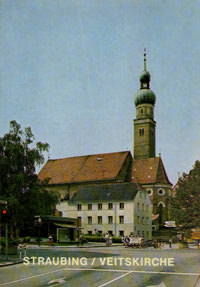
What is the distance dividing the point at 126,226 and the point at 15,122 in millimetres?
28758

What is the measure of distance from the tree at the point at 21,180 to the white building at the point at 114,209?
2166cm

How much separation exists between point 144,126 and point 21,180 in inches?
2198

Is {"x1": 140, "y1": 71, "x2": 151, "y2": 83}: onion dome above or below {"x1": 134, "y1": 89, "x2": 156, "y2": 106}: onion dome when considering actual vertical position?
Answer: above

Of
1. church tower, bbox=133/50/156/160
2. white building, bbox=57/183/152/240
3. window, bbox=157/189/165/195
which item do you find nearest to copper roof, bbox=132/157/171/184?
window, bbox=157/189/165/195

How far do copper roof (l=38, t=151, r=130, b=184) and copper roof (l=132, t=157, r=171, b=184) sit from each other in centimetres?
348

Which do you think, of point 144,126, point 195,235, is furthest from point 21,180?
point 144,126

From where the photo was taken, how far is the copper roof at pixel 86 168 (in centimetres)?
7720

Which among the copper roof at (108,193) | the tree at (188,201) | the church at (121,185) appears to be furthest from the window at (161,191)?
the tree at (188,201)

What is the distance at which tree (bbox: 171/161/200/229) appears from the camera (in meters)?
54.9

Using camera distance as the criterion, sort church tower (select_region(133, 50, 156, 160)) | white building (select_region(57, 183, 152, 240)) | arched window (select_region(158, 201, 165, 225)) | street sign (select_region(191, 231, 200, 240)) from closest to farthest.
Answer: street sign (select_region(191, 231, 200, 240)), white building (select_region(57, 183, 152, 240)), arched window (select_region(158, 201, 165, 225)), church tower (select_region(133, 50, 156, 160))

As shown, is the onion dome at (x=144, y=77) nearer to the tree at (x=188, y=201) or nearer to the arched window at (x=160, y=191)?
the arched window at (x=160, y=191)

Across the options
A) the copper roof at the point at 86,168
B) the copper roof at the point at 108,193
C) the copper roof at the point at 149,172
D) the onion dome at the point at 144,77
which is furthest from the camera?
the onion dome at the point at 144,77

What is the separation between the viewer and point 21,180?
38.9 m

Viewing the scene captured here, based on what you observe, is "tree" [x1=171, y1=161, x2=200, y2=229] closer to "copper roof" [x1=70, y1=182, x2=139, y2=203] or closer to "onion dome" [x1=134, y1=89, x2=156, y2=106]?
"copper roof" [x1=70, y1=182, x2=139, y2=203]
